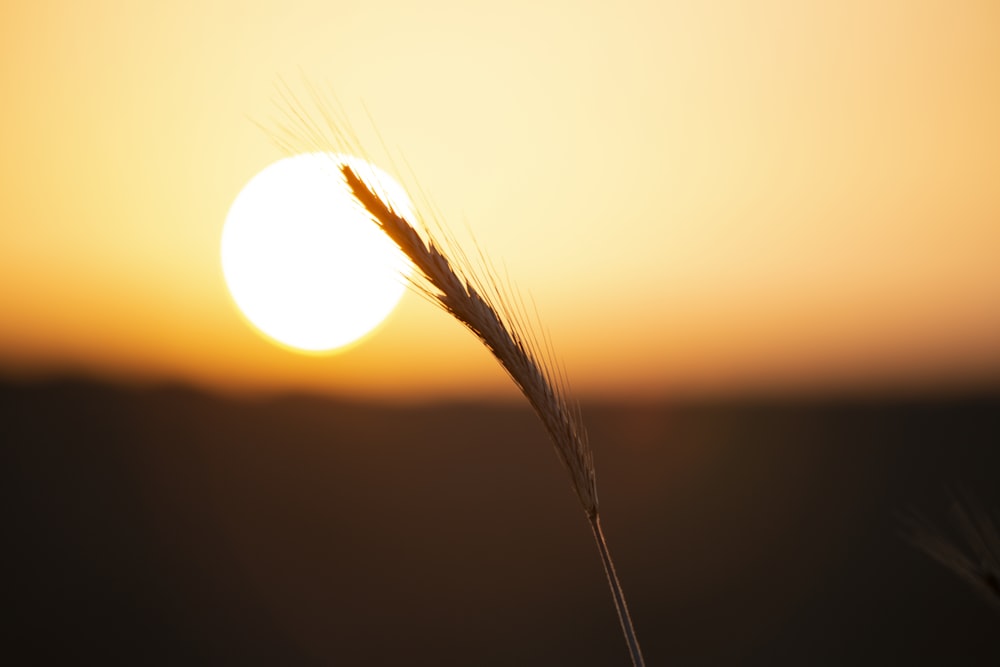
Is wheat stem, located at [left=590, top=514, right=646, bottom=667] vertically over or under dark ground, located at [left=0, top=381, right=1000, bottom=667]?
under

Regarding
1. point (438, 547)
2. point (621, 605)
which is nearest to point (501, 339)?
point (621, 605)

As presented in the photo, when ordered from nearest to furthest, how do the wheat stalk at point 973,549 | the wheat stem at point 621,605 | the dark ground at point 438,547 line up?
the wheat stem at point 621,605
the wheat stalk at point 973,549
the dark ground at point 438,547

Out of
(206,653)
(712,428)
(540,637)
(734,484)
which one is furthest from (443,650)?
(712,428)

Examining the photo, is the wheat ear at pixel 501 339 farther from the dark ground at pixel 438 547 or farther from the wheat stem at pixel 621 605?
the dark ground at pixel 438 547

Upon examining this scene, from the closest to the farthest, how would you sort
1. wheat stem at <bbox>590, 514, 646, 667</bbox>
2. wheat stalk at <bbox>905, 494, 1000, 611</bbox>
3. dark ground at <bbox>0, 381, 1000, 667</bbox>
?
wheat stem at <bbox>590, 514, 646, 667</bbox>
wheat stalk at <bbox>905, 494, 1000, 611</bbox>
dark ground at <bbox>0, 381, 1000, 667</bbox>

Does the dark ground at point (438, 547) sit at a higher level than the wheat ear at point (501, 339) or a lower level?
higher

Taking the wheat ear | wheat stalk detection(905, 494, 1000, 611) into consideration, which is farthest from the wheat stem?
wheat stalk detection(905, 494, 1000, 611)

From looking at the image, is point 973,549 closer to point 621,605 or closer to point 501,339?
point 621,605

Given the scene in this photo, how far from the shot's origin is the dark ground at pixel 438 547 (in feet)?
28.9

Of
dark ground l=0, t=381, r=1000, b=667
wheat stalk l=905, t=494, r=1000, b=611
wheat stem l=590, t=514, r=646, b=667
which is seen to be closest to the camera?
wheat stem l=590, t=514, r=646, b=667

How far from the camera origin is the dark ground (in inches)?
347

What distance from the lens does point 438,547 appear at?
11906 millimetres

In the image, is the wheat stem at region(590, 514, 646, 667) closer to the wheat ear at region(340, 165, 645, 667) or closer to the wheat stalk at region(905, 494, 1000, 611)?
the wheat ear at region(340, 165, 645, 667)

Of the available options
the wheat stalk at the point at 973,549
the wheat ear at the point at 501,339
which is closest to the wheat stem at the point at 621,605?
the wheat ear at the point at 501,339
